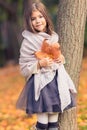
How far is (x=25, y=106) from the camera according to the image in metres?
5.14

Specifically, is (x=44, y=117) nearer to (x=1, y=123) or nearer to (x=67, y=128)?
(x=67, y=128)

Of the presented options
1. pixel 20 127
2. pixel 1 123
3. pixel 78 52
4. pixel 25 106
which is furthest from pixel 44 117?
pixel 1 123

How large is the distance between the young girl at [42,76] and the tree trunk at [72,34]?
0.33m

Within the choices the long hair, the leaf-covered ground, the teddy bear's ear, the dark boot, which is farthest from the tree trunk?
the leaf-covered ground

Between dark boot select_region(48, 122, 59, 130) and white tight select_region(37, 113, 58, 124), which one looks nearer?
white tight select_region(37, 113, 58, 124)

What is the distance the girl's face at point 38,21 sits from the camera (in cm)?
508

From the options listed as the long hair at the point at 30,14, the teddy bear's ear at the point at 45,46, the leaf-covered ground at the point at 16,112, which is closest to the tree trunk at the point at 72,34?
the long hair at the point at 30,14

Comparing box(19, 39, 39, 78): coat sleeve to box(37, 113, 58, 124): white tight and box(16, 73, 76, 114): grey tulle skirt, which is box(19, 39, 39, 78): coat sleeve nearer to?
box(16, 73, 76, 114): grey tulle skirt

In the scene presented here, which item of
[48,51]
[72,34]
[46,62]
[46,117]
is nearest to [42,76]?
[46,62]

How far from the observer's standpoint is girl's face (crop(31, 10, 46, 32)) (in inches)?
200

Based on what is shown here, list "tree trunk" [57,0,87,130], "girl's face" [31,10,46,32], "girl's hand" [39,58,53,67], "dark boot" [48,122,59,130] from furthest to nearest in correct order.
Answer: "tree trunk" [57,0,87,130] < "dark boot" [48,122,59,130] < "girl's face" [31,10,46,32] < "girl's hand" [39,58,53,67]

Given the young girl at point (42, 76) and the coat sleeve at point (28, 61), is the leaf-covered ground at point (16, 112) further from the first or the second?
the coat sleeve at point (28, 61)

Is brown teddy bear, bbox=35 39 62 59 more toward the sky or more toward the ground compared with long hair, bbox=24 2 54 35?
more toward the ground

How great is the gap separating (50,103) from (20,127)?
83.1 inches
